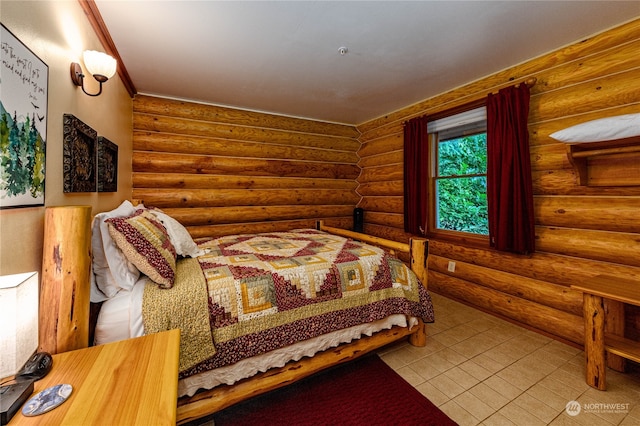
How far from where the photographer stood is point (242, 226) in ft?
12.7

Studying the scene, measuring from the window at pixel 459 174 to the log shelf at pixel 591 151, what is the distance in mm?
900

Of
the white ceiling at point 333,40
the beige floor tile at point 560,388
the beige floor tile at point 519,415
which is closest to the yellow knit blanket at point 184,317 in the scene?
the beige floor tile at point 519,415

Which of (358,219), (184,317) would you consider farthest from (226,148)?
(184,317)

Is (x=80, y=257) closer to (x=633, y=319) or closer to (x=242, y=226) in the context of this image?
(x=242, y=226)

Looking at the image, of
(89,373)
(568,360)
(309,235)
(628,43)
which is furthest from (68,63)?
(568,360)

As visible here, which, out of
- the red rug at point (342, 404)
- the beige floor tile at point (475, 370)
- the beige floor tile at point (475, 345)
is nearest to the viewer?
the red rug at point (342, 404)

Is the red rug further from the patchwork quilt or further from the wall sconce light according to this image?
the wall sconce light

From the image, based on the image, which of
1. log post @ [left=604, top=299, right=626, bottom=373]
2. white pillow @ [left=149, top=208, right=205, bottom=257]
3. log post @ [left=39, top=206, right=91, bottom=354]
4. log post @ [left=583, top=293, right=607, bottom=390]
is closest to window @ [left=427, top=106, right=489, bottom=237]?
log post @ [left=604, top=299, right=626, bottom=373]

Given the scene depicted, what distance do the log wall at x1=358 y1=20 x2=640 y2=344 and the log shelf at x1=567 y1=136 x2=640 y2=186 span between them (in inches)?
2.9

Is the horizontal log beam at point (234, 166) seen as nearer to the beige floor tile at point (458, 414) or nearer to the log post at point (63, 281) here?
the log post at point (63, 281)

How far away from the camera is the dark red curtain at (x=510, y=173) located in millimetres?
2471

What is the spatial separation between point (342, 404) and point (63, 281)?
1602 mm

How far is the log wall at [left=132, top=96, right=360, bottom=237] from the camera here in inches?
134

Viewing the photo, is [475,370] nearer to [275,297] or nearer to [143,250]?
[275,297]
